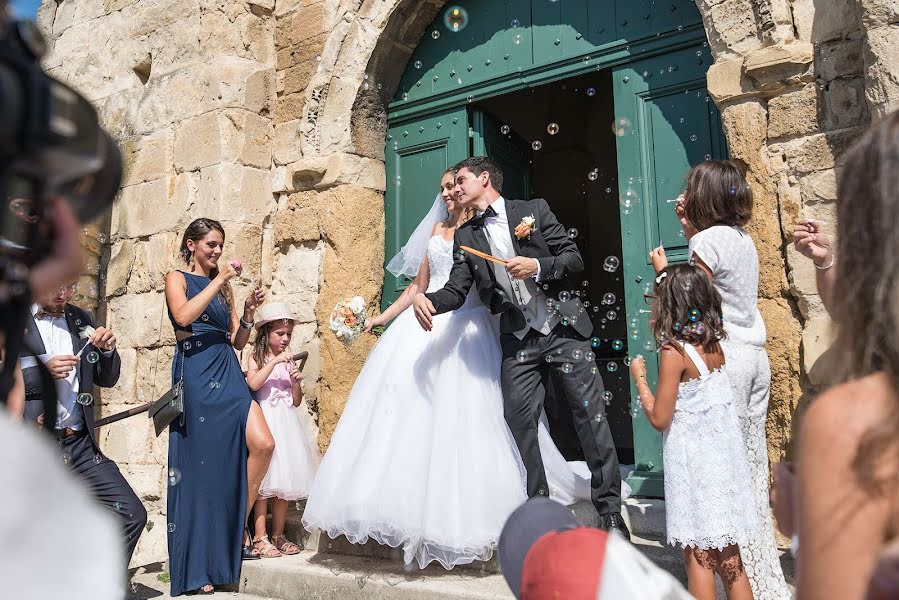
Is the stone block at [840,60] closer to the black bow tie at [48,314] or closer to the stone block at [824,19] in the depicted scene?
the stone block at [824,19]

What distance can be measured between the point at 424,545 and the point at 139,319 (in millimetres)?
3458

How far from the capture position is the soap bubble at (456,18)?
5352 millimetres

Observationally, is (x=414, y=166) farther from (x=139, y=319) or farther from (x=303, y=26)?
(x=139, y=319)

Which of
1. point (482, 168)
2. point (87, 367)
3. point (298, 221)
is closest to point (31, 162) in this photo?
point (87, 367)

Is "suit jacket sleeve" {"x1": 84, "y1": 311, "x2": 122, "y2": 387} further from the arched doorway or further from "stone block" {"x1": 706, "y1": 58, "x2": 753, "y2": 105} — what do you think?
"stone block" {"x1": 706, "y1": 58, "x2": 753, "y2": 105}

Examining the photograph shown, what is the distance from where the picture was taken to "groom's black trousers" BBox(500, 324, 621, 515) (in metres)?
3.56

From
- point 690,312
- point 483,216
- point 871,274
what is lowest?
point 871,274

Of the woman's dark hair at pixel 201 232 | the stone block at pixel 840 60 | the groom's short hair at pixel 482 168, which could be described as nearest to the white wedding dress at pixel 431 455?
the groom's short hair at pixel 482 168

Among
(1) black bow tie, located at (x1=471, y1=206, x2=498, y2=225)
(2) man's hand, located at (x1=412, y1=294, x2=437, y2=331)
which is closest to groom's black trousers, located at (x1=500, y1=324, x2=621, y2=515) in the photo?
(2) man's hand, located at (x1=412, y1=294, x2=437, y2=331)

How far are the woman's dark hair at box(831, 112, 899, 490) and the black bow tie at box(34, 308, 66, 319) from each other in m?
3.68

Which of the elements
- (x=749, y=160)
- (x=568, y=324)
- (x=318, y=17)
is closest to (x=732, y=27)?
(x=749, y=160)

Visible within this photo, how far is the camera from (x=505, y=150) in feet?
18.6

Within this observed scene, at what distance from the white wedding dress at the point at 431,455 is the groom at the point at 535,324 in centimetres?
16

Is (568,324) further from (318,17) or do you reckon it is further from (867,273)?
(318,17)
